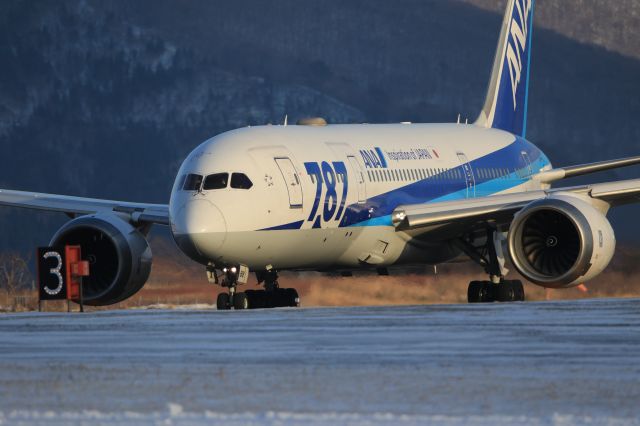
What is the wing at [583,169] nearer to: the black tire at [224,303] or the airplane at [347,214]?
the airplane at [347,214]

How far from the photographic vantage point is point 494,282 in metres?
35.7

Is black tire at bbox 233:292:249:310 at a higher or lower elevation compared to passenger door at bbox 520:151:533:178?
lower

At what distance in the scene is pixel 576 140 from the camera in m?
113

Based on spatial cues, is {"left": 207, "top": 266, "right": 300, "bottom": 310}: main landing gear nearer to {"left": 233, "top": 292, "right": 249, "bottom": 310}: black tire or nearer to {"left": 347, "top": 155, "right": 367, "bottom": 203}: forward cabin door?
{"left": 233, "top": 292, "right": 249, "bottom": 310}: black tire

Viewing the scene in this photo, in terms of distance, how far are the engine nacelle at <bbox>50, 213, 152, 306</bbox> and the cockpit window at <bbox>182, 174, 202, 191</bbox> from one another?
362cm

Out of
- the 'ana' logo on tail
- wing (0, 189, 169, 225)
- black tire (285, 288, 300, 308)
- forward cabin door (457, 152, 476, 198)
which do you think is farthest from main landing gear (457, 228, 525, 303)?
the 'ana' logo on tail

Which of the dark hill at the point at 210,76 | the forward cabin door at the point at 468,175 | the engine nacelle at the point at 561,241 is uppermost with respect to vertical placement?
the dark hill at the point at 210,76

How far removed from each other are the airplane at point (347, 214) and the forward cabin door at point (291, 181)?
24mm

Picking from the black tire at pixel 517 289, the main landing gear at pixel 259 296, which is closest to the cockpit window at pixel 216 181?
the main landing gear at pixel 259 296

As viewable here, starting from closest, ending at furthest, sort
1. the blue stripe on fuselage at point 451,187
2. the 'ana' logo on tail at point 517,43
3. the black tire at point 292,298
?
the blue stripe on fuselage at point 451,187
the black tire at point 292,298
the 'ana' logo on tail at point 517,43

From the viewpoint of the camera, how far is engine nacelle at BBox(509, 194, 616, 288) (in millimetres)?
31250

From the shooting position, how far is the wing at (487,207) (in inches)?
1310

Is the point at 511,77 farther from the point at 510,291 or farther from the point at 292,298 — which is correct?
the point at 292,298

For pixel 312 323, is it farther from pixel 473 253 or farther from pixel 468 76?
pixel 468 76
